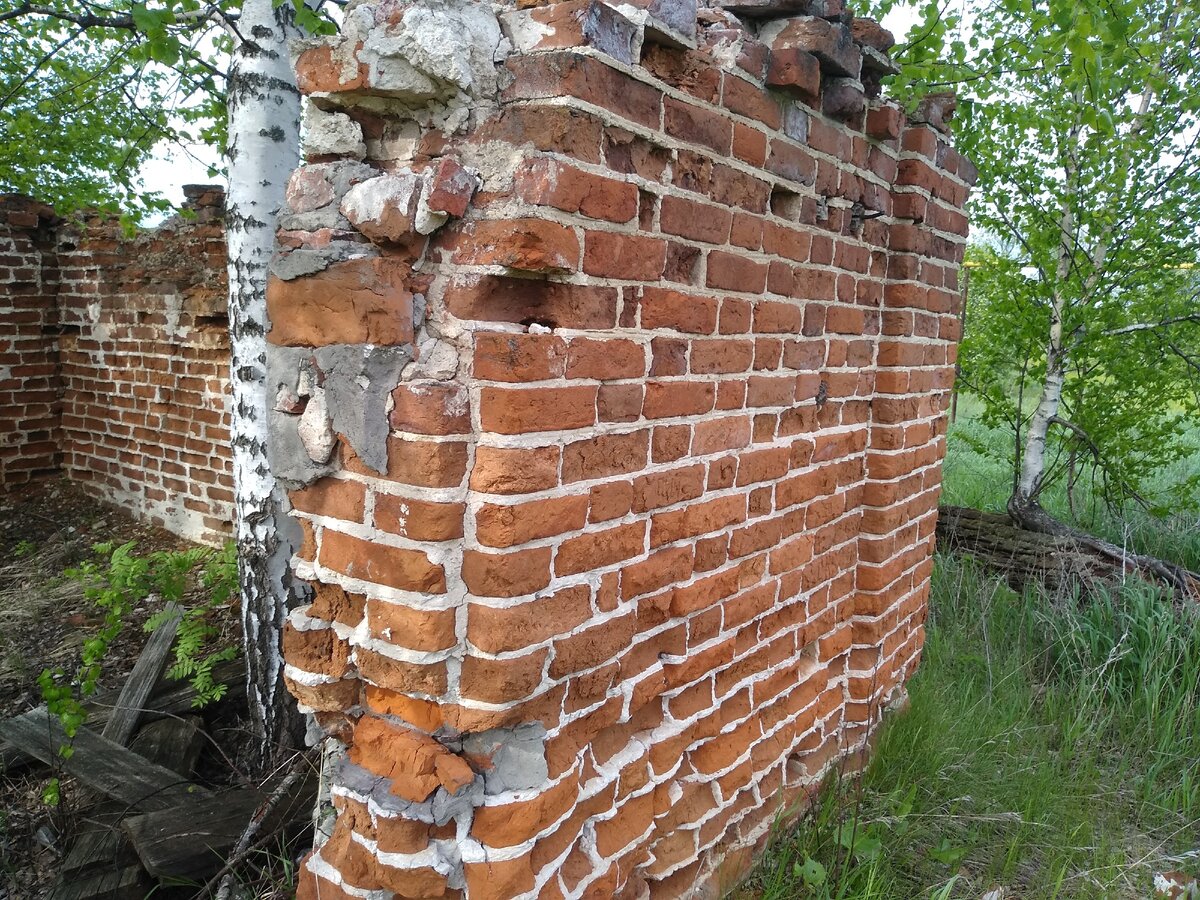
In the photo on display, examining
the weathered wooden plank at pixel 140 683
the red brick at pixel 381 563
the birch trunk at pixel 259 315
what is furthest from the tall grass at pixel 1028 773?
the weathered wooden plank at pixel 140 683

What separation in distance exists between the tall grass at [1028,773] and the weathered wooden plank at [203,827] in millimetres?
1387

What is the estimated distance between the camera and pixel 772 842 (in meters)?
2.23

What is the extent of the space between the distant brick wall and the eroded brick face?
383cm

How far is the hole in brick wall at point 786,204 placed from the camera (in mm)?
1951

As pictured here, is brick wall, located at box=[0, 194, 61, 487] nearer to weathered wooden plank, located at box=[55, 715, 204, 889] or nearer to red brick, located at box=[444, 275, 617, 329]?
weathered wooden plank, located at box=[55, 715, 204, 889]

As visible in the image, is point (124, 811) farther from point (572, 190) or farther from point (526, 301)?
point (572, 190)

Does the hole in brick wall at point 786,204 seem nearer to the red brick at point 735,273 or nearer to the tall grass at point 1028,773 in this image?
the red brick at point 735,273

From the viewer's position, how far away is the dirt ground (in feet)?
8.00

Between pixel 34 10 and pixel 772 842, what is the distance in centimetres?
391

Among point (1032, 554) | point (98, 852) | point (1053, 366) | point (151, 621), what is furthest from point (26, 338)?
point (1053, 366)

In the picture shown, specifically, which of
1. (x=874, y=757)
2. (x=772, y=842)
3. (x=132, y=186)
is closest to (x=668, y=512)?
(x=772, y=842)

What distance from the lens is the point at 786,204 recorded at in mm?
1989

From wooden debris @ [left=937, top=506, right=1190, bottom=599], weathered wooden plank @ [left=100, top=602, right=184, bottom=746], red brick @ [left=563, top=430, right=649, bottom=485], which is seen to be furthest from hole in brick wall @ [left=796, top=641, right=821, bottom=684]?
weathered wooden plank @ [left=100, top=602, right=184, bottom=746]

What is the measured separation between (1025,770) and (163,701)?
3235 mm
